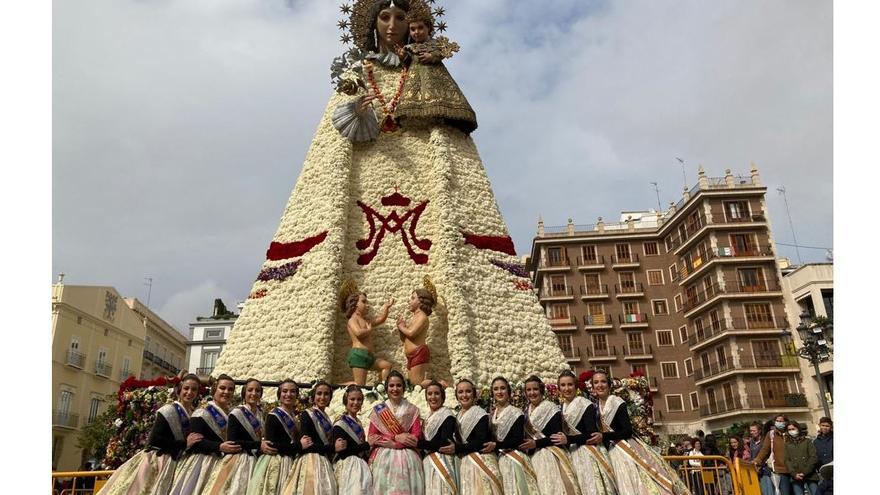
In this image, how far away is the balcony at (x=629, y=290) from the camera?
4056cm

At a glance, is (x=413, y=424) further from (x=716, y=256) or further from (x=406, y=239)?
(x=716, y=256)

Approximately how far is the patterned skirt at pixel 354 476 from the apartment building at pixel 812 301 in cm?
3239

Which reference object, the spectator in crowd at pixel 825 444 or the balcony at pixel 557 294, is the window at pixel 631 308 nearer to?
the balcony at pixel 557 294

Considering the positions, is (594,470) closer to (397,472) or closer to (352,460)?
(397,472)

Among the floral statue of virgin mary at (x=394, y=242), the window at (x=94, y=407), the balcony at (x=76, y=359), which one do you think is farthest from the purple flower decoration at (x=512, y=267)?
the window at (x=94, y=407)

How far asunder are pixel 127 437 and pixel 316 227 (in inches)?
176

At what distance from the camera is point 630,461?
6.29 m

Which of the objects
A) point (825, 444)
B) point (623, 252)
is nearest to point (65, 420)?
point (825, 444)

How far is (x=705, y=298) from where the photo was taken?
3772 cm

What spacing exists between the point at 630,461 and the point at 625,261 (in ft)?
121

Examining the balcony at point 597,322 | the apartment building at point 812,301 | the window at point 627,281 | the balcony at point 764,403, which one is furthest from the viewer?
the window at point 627,281

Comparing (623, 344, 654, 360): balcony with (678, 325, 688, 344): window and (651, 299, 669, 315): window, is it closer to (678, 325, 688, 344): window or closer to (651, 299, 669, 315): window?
(678, 325, 688, 344): window

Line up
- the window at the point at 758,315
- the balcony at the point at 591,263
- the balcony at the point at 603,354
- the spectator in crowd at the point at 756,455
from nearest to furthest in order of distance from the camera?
the spectator in crowd at the point at 756,455, the window at the point at 758,315, the balcony at the point at 603,354, the balcony at the point at 591,263

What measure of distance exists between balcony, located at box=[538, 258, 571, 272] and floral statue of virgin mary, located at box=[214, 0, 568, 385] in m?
29.5
